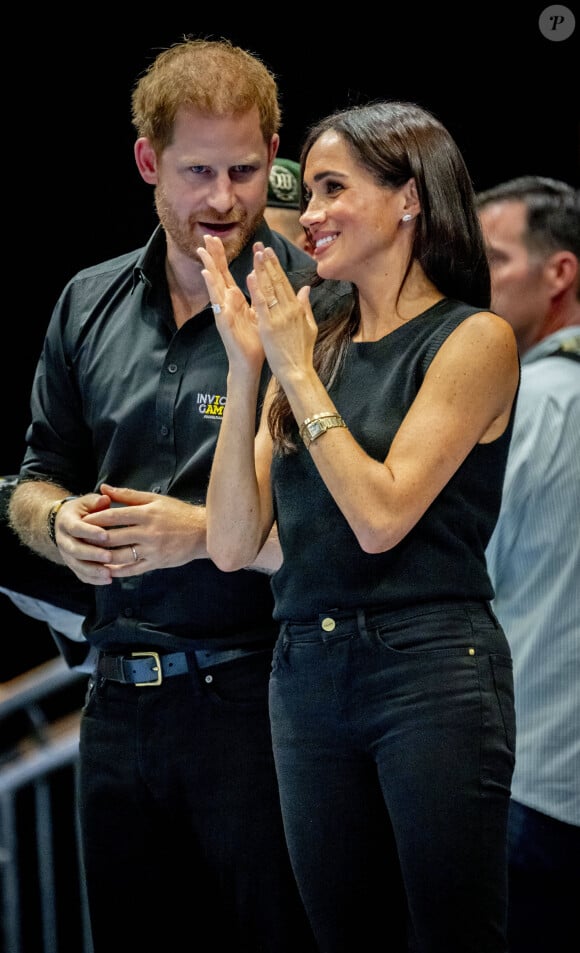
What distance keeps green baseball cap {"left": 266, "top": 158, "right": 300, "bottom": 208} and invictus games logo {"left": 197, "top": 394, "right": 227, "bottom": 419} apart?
126 centimetres

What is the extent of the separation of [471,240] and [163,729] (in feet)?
3.26

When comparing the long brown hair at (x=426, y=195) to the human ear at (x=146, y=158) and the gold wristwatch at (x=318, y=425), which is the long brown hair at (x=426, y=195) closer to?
the gold wristwatch at (x=318, y=425)

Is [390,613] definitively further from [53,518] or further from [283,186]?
[283,186]

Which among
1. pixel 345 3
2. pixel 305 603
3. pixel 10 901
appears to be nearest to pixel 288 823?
pixel 305 603

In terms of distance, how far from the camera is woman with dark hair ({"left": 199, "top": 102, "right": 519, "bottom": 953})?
1.69 metres

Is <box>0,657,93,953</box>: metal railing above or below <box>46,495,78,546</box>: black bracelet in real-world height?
below

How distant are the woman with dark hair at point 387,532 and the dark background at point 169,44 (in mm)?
2081

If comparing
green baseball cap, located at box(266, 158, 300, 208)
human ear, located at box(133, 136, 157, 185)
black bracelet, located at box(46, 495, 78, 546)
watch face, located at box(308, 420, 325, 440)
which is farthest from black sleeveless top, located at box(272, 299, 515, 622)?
green baseball cap, located at box(266, 158, 300, 208)

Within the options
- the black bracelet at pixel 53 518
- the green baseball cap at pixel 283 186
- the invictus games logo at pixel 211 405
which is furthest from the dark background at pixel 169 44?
the black bracelet at pixel 53 518

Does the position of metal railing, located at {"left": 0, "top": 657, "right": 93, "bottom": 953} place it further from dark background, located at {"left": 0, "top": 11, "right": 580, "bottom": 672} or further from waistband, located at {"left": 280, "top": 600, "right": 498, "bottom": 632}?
dark background, located at {"left": 0, "top": 11, "right": 580, "bottom": 672}

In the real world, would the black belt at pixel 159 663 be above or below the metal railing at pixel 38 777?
above

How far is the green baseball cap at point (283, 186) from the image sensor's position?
3412 mm

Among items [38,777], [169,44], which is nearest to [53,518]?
[38,777]

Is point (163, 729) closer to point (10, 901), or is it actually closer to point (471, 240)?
point (471, 240)
